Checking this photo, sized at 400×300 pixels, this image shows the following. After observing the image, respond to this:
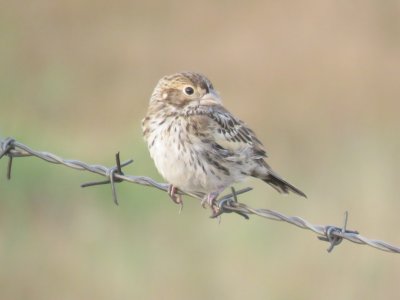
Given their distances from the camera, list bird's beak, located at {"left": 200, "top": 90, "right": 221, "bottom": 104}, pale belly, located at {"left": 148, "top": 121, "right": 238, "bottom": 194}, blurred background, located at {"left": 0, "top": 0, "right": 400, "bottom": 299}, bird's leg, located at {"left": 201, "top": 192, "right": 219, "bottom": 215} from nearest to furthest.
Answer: bird's leg, located at {"left": 201, "top": 192, "right": 219, "bottom": 215}, pale belly, located at {"left": 148, "top": 121, "right": 238, "bottom": 194}, bird's beak, located at {"left": 200, "top": 90, "right": 221, "bottom": 104}, blurred background, located at {"left": 0, "top": 0, "right": 400, "bottom": 299}

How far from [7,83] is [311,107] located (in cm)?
291

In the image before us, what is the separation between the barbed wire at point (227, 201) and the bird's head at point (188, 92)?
0.56 metres

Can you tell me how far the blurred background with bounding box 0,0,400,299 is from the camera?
8.17m

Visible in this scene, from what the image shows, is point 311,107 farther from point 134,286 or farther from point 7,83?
point 134,286

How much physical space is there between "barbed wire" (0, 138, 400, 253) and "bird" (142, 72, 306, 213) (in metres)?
0.16

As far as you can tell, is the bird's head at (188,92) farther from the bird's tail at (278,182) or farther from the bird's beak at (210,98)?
the bird's tail at (278,182)

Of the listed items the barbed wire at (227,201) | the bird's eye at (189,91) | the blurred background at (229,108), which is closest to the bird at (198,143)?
the bird's eye at (189,91)

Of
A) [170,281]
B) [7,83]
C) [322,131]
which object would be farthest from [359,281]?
[7,83]

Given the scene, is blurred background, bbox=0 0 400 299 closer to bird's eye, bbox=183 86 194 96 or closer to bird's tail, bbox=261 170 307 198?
bird's tail, bbox=261 170 307 198

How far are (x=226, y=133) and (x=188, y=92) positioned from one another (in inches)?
15.5

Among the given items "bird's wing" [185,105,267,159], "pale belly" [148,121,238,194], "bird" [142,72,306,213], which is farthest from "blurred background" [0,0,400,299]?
"pale belly" [148,121,238,194]

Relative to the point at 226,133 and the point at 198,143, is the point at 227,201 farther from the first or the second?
the point at 226,133

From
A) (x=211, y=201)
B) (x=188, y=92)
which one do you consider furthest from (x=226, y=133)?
(x=211, y=201)

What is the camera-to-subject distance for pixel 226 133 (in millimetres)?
6840
